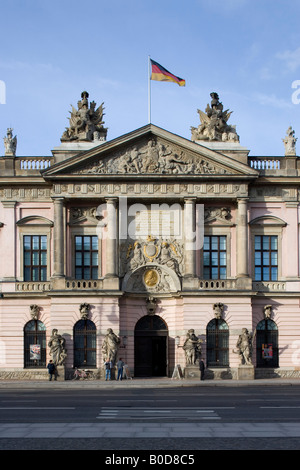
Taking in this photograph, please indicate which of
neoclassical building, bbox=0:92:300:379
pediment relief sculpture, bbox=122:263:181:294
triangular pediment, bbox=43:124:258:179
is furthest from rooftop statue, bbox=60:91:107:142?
pediment relief sculpture, bbox=122:263:181:294

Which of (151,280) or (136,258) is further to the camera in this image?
(151,280)

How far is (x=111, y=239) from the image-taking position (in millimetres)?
50906

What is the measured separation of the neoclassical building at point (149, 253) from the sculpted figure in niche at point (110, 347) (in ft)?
2.20

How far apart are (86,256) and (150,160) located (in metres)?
7.73

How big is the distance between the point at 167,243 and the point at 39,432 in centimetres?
3248

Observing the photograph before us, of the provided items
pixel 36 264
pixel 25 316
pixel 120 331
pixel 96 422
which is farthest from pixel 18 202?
pixel 96 422

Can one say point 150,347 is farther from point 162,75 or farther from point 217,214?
point 162,75

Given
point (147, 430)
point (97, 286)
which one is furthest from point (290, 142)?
point (147, 430)

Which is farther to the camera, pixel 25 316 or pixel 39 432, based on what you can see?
pixel 25 316

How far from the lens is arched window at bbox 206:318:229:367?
167 feet

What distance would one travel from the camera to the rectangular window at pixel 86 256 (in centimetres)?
5194

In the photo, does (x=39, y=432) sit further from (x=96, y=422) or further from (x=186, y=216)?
(x=186, y=216)

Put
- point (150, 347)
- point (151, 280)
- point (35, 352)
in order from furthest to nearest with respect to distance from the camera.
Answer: point (150, 347) → point (151, 280) → point (35, 352)

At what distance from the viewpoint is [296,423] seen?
72.7ft
